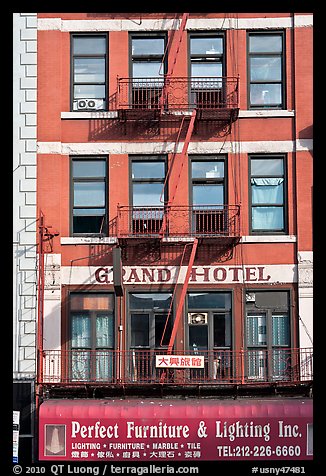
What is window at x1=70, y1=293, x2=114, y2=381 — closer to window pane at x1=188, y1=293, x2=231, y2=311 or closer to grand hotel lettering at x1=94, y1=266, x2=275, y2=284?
grand hotel lettering at x1=94, y1=266, x2=275, y2=284

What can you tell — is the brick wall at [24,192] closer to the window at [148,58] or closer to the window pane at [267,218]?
the window at [148,58]

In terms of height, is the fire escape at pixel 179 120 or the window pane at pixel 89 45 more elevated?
the window pane at pixel 89 45

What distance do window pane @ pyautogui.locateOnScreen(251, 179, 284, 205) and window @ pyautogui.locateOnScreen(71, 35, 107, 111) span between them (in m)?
4.30

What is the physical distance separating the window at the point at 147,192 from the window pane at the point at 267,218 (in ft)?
7.36

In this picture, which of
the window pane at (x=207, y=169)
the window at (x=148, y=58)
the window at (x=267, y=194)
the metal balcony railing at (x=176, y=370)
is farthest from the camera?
the window at (x=148, y=58)

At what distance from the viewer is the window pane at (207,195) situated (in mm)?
22812

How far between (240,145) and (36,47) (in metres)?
5.40

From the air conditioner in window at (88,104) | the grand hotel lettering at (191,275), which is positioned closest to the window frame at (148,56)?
the air conditioner in window at (88,104)

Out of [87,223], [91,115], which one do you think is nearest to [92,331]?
[87,223]

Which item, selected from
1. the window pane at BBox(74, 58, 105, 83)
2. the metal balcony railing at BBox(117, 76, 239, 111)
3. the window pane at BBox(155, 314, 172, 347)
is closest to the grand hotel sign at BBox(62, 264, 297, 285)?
the window pane at BBox(155, 314, 172, 347)

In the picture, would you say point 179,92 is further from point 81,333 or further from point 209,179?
point 81,333

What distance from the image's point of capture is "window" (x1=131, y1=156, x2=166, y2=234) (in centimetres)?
2259

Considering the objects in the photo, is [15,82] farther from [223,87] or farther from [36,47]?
[223,87]

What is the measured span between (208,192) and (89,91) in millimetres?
3775
